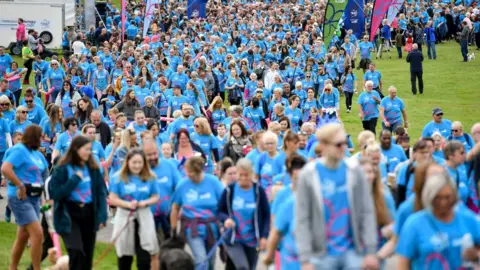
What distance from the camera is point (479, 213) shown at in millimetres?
11711

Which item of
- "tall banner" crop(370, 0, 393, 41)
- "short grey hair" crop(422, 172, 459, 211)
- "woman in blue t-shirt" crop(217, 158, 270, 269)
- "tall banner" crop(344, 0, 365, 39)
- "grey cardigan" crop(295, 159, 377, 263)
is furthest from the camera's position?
"tall banner" crop(344, 0, 365, 39)

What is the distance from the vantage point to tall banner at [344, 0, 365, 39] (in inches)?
1495

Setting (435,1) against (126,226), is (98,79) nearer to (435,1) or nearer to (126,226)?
(126,226)

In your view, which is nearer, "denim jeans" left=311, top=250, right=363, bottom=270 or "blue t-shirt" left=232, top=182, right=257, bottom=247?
"denim jeans" left=311, top=250, right=363, bottom=270

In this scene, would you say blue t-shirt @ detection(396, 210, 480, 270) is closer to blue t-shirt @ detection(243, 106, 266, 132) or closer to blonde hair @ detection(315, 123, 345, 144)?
blonde hair @ detection(315, 123, 345, 144)

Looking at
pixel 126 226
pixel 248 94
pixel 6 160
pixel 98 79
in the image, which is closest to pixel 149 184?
pixel 126 226

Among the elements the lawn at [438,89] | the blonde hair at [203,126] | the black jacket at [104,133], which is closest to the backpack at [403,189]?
the blonde hair at [203,126]

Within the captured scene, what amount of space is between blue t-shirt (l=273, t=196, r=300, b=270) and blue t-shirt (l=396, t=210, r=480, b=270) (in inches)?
63.8

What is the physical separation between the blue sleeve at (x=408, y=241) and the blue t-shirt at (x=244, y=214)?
130 inches

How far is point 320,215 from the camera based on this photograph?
755 centimetres

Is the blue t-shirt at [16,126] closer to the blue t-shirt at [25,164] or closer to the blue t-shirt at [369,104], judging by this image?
the blue t-shirt at [25,164]

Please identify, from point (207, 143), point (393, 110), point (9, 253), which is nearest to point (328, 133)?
point (9, 253)

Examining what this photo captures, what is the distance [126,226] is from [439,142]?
5077 mm

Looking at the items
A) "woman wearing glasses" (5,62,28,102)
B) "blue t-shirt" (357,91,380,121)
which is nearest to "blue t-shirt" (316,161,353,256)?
"blue t-shirt" (357,91,380,121)
